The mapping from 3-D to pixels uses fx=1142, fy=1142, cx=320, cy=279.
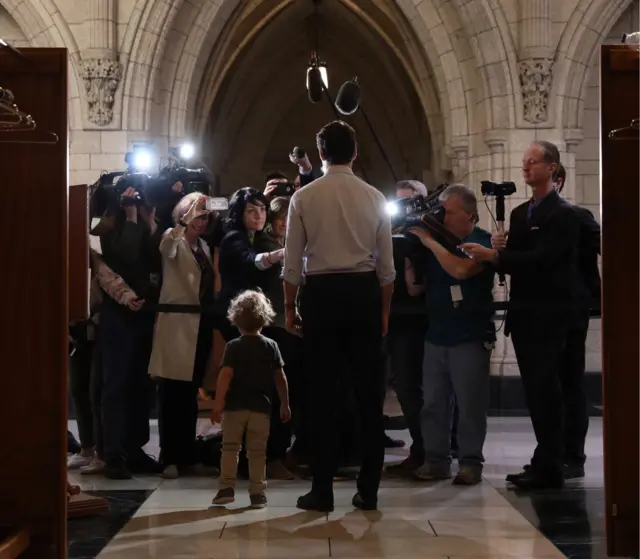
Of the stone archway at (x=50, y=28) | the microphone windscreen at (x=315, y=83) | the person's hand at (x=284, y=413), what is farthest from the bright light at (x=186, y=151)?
the person's hand at (x=284, y=413)

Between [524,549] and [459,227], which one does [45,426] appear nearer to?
[524,549]

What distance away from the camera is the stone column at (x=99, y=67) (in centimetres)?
942

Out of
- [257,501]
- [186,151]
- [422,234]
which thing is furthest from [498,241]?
[186,151]

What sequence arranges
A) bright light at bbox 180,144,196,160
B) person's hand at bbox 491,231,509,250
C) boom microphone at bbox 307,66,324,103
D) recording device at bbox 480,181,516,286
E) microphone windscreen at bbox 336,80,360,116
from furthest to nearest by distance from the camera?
1. boom microphone at bbox 307,66,324,103
2. bright light at bbox 180,144,196,160
3. microphone windscreen at bbox 336,80,360,116
4. recording device at bbox 480,181,516,286
5. person's hand at bbox 491,231,509,250

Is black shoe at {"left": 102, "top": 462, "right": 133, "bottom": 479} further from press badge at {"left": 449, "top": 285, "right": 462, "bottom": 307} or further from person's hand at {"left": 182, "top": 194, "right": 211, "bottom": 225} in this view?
press badge at {"left": 449, "top": 285, "right": 462, "bottom": 307}

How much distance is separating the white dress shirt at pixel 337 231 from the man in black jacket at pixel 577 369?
1.18m

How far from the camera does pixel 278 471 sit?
5.36 meters

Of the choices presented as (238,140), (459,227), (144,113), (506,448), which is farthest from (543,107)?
(238,140)

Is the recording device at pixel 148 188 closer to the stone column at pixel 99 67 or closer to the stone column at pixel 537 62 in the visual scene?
the stone column at pixel 99 67

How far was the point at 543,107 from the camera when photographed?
9523 millimetres

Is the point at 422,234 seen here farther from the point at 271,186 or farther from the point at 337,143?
the point at 271,186

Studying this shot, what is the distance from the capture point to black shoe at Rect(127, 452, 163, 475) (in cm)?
556

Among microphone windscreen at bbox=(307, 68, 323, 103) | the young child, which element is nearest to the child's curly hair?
the young child

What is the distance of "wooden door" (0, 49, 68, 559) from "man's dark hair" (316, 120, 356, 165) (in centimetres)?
142
